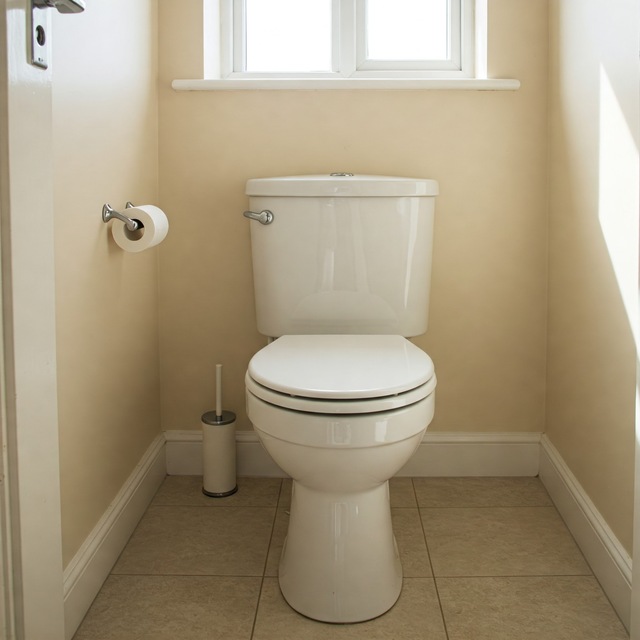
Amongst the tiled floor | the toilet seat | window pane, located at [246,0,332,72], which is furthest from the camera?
window pane, located at [246,0,332,72]

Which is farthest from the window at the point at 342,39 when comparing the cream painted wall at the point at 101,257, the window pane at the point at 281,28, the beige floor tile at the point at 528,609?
the beige floor tile at the point at 528,609

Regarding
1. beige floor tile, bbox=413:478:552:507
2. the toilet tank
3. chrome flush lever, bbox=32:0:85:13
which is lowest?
beige floor tile, bbox=413:478:552:507

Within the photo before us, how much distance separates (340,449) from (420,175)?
3.26 feet

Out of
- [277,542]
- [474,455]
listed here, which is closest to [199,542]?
[277,542]

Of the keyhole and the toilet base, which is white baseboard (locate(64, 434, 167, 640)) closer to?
the toilet base

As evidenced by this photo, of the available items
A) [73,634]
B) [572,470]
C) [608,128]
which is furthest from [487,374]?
Result: [73,634]

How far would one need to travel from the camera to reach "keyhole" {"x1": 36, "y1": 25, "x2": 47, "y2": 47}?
3.02ft

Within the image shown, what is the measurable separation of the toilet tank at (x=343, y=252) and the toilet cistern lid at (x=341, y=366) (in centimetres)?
14

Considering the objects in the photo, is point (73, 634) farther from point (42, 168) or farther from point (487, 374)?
point (487, 374)

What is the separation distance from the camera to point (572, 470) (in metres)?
1.83

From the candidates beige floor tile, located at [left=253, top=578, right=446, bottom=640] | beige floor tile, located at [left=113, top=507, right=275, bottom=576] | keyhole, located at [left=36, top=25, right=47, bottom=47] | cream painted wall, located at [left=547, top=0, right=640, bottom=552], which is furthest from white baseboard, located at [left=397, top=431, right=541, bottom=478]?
keyhole, located at [left=36, top=25, right=47, bottom=47]

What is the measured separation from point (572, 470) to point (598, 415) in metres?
0.26

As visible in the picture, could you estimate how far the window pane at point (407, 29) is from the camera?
2.22m

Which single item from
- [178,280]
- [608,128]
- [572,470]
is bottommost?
[572,470]
